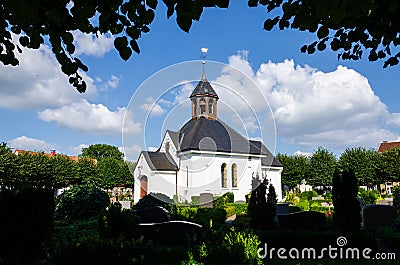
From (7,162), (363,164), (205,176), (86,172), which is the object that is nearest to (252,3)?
(205,176)

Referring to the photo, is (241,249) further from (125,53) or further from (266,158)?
(266,158)

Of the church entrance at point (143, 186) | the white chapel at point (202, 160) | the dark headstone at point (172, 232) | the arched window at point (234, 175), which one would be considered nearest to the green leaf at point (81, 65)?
the dark headstone at point (172, 232)

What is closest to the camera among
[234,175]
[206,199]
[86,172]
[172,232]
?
[172,232]

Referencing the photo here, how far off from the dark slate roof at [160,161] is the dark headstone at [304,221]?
22.1 m

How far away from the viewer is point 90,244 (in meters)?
7.02

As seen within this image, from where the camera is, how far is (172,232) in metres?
8.41

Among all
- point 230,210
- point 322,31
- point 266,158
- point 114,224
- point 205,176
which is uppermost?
point 266,158

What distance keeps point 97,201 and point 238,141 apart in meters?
22.7

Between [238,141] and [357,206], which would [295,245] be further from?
[238,141]

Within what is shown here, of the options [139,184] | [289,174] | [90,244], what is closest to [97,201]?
[90,244]

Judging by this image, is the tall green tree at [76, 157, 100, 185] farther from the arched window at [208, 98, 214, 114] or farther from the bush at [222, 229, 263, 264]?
the bush at [222, 229, 263, 264]

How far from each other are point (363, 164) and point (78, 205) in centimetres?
4073

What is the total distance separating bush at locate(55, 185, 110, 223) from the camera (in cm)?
1442

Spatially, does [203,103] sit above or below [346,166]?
above
